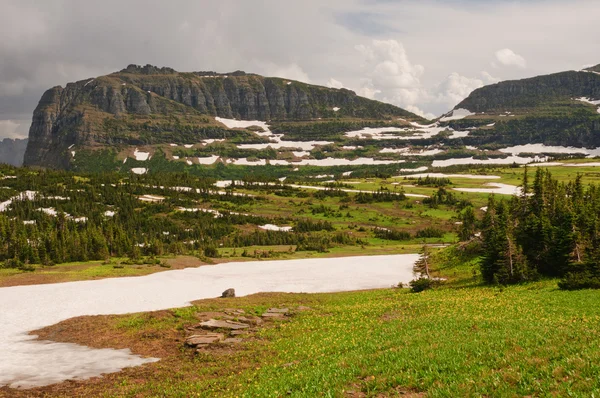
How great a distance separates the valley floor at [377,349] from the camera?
15078mm

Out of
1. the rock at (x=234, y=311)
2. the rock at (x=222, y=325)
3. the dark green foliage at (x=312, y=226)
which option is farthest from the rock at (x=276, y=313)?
the dark green foliage at (x=312, y=226)

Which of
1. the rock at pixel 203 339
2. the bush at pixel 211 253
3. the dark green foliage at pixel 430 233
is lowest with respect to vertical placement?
the dark green foliage at pixel 430 233

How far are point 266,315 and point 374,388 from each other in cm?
2458

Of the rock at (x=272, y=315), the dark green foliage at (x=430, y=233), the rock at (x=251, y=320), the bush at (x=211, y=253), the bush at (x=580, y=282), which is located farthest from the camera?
the dark green foliage at (x=430, y=233)

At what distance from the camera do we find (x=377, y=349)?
2283cm

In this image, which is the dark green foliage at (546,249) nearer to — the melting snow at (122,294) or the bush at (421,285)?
the bush at (421,285)

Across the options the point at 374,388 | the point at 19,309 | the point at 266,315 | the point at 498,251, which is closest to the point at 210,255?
the point at 19,309

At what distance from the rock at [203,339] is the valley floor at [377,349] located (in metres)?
1.06

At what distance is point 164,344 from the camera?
106 ft

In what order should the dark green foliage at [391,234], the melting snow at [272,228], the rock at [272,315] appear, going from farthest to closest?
the melting snow at [272,228] < the dark green foliage at [391,234] < the rock at [272,315]

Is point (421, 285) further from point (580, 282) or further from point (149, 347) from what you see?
point (149, 347)

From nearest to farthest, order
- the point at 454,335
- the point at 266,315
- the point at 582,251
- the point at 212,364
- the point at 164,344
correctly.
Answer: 1. the point at 454,335
2. the point at 212,364
3. the point at 164,344
4. the point at 266,315
5. the point at 582,251

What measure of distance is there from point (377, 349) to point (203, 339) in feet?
51.3

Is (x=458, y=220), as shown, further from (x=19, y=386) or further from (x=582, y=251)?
(x=19, y=386)
